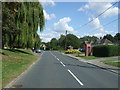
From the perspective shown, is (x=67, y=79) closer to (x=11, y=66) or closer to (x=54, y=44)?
(x=11, y=66)

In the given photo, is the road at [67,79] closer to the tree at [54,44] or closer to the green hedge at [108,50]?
the green hedge at [108,50]

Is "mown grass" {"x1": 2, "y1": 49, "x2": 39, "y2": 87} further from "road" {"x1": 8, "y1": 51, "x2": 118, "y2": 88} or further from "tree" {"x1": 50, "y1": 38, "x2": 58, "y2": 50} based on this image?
"tree" {"x1": 50, "y1": 38, "x2": 58, "y2": 50}

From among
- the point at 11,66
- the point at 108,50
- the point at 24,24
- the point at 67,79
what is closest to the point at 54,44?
the point at 108,50

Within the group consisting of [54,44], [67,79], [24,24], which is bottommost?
[67,79]

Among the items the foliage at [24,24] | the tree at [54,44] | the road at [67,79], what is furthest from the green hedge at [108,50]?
the tree at [54,44]

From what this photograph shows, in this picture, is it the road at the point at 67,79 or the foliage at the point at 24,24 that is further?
the foliage at the point at 24,24

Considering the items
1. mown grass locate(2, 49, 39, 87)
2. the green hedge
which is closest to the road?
mown grass locate(2, 49, 39, 87)


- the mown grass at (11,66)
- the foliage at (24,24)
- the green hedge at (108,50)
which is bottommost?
the mown grass at (11,66)

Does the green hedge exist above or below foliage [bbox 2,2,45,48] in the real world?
below

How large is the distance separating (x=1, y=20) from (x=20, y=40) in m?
14.1

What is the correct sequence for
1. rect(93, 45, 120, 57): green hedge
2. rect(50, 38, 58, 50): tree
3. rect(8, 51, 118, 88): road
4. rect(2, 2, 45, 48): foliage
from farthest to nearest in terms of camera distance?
rect(50, 38, 58, 50): tree
rect(93, 45, 120, 57): green hedge
rect(2, 2, 45, 48): foliage
rect(8, 51, 118, 88): road

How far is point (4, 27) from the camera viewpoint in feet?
66.1

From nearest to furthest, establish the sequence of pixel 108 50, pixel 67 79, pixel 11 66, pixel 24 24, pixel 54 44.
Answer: pixel 67 79
pixel 11 66
pixel 24 24
pixel 108 50
pixel 54 44

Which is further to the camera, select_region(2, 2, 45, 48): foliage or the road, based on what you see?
select_region(2, 2, 45, 48): foliage
